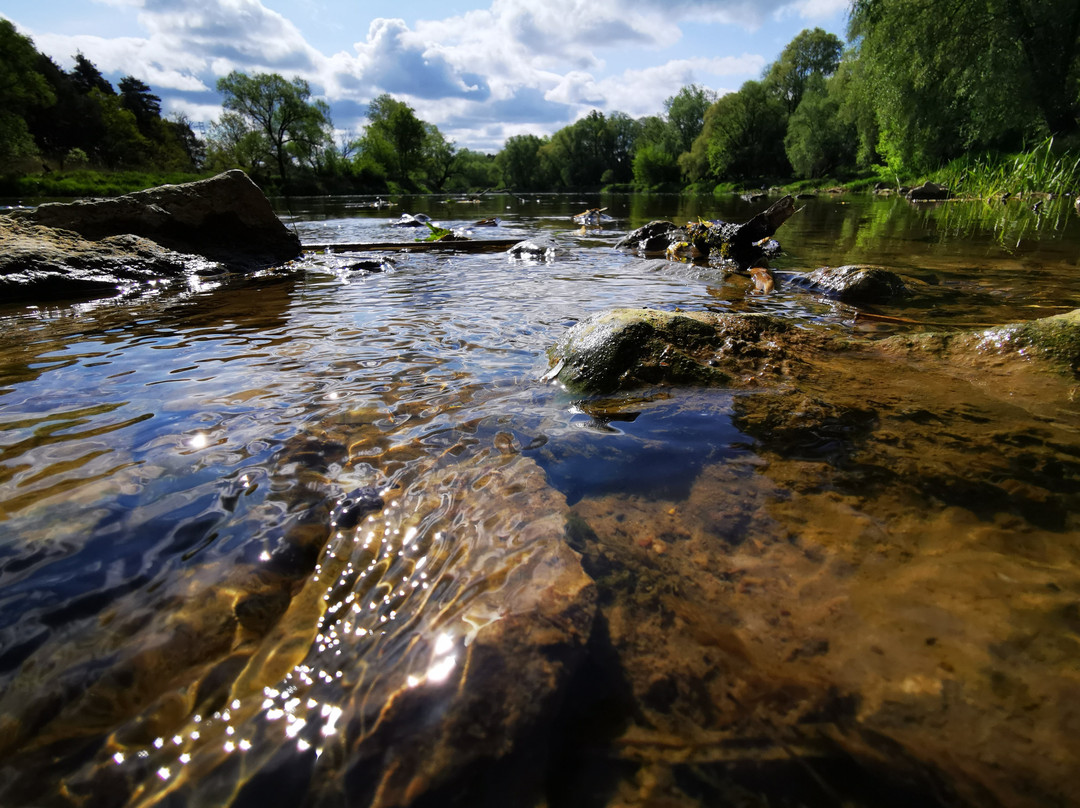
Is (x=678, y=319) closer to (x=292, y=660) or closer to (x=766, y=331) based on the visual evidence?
(x=766, y=331)

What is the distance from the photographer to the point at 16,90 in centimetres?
3875

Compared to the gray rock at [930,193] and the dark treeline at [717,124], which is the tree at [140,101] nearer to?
the dark treeline at [717,124]

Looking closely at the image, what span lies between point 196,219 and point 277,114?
68063 millimetres

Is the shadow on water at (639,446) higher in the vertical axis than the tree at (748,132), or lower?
lower

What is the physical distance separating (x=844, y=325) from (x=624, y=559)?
4567 mm

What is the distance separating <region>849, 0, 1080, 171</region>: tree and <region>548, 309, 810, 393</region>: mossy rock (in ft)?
86.8

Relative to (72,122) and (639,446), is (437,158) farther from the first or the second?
(639,446)

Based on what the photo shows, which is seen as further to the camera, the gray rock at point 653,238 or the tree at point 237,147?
the tree at point 237,147

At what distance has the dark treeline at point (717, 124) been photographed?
827 inches

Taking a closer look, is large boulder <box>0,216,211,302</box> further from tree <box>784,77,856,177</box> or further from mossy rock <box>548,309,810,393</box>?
tree <box>784,77,856,177</box>

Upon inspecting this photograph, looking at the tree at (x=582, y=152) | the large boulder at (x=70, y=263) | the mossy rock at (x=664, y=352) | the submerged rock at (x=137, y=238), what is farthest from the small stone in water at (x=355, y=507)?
the tree at (x=582, y=152)

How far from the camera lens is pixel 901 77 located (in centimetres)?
2217

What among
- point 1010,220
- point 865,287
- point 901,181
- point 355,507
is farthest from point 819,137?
point 355,507

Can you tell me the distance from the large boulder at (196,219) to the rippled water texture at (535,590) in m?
7.46
